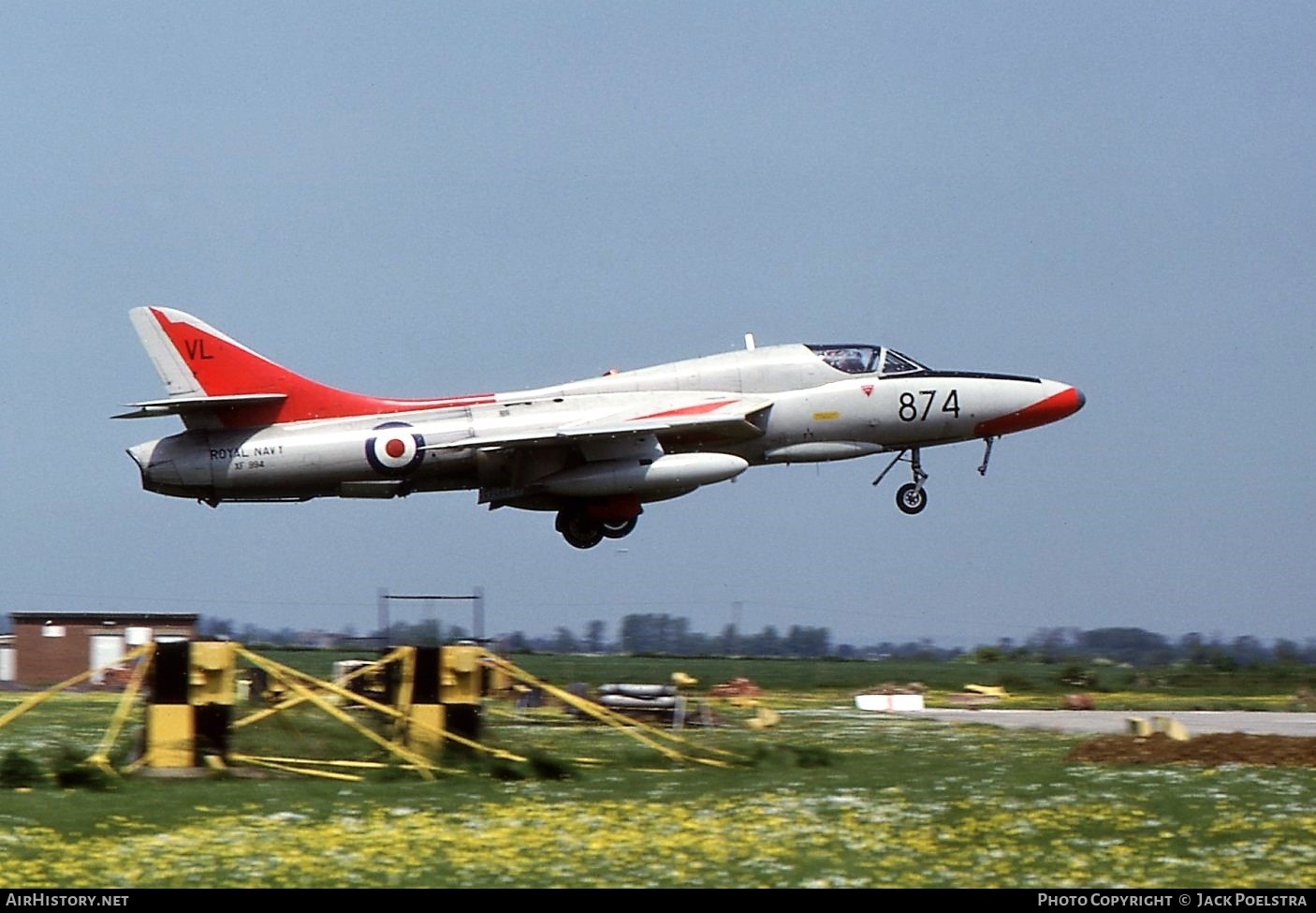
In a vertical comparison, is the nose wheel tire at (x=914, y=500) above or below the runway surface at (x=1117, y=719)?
above

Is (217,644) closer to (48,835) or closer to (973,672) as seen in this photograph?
(48,835)

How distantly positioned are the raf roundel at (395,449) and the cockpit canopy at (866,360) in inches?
262

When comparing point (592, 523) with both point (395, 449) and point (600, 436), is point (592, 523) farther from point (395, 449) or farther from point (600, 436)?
point (395, 449)

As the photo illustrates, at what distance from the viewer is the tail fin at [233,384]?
2814 centimetres

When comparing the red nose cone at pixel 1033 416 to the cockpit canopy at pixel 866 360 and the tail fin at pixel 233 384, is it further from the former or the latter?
the tail fin at pixel 233 384

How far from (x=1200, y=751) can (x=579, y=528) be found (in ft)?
47.8

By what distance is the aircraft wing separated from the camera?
89.4 feet

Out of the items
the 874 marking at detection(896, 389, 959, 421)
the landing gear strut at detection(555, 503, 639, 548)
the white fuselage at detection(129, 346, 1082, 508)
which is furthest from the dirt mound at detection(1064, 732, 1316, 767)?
the landing gear strut at detection(555, 503, 639, 548)

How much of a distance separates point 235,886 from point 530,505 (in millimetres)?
18712

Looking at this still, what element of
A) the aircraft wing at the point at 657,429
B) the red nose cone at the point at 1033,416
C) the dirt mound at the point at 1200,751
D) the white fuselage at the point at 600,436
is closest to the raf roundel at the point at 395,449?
the white fuselage at the point at 600,436

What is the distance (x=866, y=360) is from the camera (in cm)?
2873

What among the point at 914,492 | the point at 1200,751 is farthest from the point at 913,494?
the point at 1200,751

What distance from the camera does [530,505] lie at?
2881cm

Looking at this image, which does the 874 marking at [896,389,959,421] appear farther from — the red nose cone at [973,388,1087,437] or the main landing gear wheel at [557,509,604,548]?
the main landing gear wheel at [557,509,604,548]
